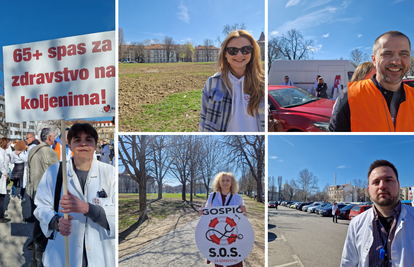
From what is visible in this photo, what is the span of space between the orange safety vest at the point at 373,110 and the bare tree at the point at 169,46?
6.20ft

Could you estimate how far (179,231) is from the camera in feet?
9.11

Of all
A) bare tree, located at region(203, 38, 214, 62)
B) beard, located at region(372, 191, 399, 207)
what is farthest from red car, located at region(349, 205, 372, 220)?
bare tree, located at region(203, 38, 214, 62)

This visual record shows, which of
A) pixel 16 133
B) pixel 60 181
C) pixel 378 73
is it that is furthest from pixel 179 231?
pixel 16 133

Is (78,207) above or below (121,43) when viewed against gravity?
below

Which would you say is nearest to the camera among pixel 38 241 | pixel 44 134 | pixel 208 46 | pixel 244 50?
pixel 244 50

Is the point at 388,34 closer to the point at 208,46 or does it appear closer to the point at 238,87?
the point at 238,87

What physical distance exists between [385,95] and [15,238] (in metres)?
5.19

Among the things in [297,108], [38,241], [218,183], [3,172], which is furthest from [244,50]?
[3,172]

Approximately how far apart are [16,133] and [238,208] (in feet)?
23.6

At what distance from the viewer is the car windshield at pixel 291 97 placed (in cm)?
256

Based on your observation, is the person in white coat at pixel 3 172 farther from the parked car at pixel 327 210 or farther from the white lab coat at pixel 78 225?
the parked car at pixel 327 210

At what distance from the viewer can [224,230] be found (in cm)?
253

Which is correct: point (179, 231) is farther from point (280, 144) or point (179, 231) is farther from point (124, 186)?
point (280, 144)

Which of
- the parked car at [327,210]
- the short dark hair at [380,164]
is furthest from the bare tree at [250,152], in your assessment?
the short dark hair at [380,164]
